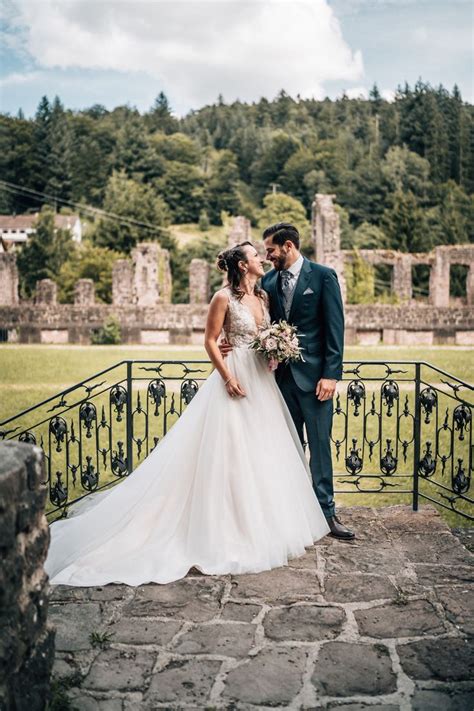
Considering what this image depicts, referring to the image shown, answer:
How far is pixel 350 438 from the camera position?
11445 mm

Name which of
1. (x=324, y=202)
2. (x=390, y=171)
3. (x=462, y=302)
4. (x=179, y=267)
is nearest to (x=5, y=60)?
(x=324, y=202)

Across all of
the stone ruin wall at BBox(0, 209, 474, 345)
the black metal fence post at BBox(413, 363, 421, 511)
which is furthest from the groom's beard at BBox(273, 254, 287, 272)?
the stone ruin wall at BBox(0, 209, 474, 345)

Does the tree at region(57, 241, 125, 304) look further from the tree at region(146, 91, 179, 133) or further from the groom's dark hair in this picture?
the groom's dark hair

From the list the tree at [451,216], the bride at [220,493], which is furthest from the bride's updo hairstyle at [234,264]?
the tree at [451,216]

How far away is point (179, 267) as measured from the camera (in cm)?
4916

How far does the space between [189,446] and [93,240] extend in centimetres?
4667

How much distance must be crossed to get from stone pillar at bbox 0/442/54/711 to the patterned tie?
2967 mm

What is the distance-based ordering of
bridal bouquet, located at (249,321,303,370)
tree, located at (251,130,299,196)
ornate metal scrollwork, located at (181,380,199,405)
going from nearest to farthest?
1. bridal bouquet, located at (249,321,303,370)
2. ornate metal scrollwork, located at (181,380,199,405)
3. tree, located at (251,130,299,196)

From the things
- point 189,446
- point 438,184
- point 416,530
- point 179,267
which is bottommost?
point 416,530

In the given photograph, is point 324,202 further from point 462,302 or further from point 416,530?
point 416,530

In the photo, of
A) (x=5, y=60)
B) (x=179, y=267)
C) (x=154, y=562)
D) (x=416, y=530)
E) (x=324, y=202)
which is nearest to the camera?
(x=154, y=562)

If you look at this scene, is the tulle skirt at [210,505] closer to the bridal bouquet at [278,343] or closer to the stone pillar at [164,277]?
the bridal bouquet at [278,343]

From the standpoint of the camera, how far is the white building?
3916cm

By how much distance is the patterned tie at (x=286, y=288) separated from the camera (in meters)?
5.47
